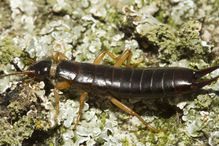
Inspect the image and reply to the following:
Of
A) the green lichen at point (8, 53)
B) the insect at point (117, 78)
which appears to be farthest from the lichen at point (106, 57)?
the insect at point (117, 78)

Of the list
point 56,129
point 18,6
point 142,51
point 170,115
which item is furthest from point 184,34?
point 18,6

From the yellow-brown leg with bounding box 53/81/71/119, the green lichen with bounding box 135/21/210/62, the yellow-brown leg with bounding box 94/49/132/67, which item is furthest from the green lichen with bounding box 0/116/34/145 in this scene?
the green lichen with bounding box 135/21/210/62

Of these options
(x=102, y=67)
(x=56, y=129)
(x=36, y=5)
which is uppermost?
(x=36, y=5)

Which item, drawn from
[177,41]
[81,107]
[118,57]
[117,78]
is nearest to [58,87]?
[81,107]

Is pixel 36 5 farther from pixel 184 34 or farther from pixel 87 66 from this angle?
pixel 184 34

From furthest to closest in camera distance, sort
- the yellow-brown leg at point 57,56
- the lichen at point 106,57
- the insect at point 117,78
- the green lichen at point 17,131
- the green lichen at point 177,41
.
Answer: the yellow-brown leg at point 57,56 < the green lichen at point 177,41 < the insect at point 117,78 < the lichen at point 106,57 < the green lichen at point 17,131

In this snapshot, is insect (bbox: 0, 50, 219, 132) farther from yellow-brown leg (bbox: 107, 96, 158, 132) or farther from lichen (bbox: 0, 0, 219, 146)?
lichen (bbox: 0, 0, 219, 146)

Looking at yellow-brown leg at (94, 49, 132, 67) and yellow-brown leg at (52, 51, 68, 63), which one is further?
yellow-brown leg at (52, 51, 68, 63)

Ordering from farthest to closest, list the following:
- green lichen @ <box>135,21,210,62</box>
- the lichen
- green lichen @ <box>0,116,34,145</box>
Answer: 1. green lichen @ <box>135,21,210,62</box>
2. the lichen
3. green lichen @ <box>0,116,34,145</box>

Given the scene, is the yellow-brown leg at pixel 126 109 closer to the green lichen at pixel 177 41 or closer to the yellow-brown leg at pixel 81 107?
the yellow-brown leg at pixel 81 107
